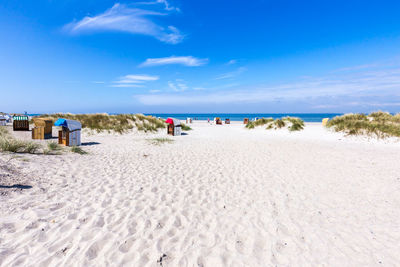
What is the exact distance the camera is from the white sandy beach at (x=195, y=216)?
259 centimetres

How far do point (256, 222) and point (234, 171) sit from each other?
123 inches

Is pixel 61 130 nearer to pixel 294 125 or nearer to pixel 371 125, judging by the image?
pixel 294 125

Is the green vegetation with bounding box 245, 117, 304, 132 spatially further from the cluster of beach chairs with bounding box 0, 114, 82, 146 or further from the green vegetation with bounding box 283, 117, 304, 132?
the cluster of beach chairs with bounding box 0, 114, 82, 146

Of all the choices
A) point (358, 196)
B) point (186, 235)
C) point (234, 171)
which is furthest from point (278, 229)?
point (234, 171)

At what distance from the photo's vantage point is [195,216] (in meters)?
3.62

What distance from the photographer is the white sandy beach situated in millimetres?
2592

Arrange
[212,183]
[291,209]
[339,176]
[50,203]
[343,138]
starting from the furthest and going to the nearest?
1. [343,138]
2. [339,176]
3. [212,183]
4. [291,209]
5. [50,203]

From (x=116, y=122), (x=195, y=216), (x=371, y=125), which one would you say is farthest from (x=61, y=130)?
(x=371, y=125)

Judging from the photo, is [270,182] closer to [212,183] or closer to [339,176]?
[212,183]

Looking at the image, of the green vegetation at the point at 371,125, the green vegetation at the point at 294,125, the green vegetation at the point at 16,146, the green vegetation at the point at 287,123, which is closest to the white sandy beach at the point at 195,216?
the green vegetation at the point at 16,146

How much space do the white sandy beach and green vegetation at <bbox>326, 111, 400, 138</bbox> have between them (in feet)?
30.2

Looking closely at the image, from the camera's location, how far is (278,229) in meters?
3.28

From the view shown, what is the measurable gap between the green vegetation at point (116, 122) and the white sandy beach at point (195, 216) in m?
12.3

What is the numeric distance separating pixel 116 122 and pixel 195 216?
60.0ft
